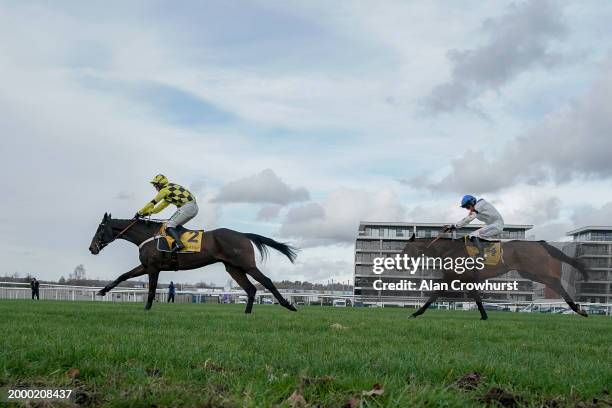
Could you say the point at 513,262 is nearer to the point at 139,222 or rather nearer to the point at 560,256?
the point at 560,256

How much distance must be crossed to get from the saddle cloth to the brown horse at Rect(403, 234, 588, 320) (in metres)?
5.13

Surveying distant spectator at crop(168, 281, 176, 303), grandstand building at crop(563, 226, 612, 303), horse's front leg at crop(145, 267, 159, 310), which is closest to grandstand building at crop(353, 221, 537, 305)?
grandstand building at crop(563, 226, 612, 303)

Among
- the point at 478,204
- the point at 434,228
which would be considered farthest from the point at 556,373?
the point at 434,228

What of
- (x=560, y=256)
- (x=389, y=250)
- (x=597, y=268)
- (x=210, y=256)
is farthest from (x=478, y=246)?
(x=597, y=268)

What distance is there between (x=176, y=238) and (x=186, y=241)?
25 cm

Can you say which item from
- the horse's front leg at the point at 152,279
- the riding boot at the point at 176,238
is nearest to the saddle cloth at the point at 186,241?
the riding boot at the point at 176,238

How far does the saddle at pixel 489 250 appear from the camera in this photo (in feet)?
49.0

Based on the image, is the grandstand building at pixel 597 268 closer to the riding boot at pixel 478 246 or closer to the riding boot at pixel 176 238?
the riding boot at pixel 478 246

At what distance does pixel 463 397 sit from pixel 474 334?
5.21 meters

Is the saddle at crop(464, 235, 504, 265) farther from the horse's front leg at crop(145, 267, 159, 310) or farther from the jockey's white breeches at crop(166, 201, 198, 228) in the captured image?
the horse's front leg at crop(145, 267, 159, 310)

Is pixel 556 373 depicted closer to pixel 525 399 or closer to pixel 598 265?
pixel 525 399

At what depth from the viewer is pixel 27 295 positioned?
40.2 meters

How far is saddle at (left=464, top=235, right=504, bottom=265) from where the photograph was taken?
1493 centimetres

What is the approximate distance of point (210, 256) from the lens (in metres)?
14.1
